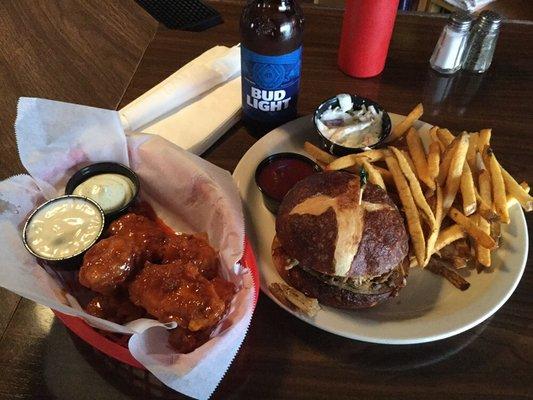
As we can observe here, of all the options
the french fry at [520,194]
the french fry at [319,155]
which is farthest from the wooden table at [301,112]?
the french fry at [319,155]

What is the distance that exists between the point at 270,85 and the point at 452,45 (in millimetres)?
788

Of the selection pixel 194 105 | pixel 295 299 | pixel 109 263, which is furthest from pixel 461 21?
pixel 109 263

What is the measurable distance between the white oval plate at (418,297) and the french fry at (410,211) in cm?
12

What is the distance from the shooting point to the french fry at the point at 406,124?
1.51 m

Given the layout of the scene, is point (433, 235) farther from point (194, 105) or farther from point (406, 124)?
point (194, 105)

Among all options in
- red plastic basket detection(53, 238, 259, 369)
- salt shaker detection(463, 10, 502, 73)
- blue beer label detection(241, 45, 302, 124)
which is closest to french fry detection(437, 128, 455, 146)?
blue beer label detection(241, 45, 302, 124)

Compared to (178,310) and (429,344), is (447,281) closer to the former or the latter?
(429,344)

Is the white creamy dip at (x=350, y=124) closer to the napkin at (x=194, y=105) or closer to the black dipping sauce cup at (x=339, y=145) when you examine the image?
the black dipping sauce cup at (x=339, y=145)

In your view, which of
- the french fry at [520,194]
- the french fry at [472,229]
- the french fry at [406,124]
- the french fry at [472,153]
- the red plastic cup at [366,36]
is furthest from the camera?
the red plastic cup at [366,36]

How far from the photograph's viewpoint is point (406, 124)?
59.7 inches

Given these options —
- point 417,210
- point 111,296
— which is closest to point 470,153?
point 417,210

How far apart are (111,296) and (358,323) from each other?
572 mm

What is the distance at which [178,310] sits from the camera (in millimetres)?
990

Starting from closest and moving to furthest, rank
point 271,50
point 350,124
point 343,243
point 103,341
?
point 103,341 → point 343,243 → point 271,50 → point 350,124
